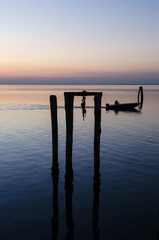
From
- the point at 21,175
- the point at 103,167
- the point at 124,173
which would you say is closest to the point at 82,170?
the point at 103,167

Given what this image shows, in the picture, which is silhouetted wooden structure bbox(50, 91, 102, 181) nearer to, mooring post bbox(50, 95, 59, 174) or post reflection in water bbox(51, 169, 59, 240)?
mooring post bbox(50, 95, 59, 174)

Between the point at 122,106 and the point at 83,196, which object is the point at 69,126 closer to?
the point at 83,196

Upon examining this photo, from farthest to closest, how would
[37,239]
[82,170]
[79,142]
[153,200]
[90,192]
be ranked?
1. [79,142]
2. [82,170]
3. [90,192]
4. [153,200]
5. [37,239]

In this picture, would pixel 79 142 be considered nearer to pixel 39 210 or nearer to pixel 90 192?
pixel 90 192

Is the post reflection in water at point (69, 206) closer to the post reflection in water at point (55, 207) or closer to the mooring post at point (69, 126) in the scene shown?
the post reflection in water at point (55, 207)

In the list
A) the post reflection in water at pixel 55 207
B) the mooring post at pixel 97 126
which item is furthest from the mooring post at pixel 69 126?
the mooring post at pixel 97 126

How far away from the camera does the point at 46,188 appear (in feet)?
35.7

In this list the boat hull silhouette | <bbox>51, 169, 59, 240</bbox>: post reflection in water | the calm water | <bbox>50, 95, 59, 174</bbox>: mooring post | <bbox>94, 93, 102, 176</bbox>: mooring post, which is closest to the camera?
<bbox>51, 169, 59, 240</bbox>: post reflection in water

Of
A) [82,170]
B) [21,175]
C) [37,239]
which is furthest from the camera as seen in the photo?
[82,170]

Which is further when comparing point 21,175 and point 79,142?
point 79,142

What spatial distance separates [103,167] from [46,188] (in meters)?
3.94

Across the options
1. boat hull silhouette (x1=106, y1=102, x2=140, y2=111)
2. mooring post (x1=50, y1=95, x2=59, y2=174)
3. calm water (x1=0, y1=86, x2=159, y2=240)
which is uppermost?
mooring post (x1=50, y1=95, x2=59, y2=174)

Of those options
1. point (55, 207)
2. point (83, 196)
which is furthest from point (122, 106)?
point (55, 207)

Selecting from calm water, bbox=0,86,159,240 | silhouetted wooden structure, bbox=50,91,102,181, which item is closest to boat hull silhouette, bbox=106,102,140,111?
calm water, bbox=0,86,159,240
